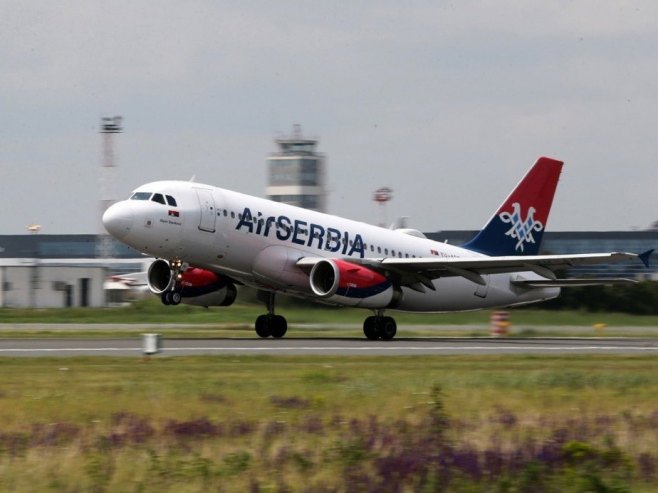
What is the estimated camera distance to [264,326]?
37.5 m

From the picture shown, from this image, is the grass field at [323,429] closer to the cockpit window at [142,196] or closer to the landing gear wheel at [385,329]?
the cockpit window at [142,196]

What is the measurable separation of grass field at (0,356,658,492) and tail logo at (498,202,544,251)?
19847mm

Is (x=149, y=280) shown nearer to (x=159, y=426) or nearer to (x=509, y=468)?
(x=159, y=426)

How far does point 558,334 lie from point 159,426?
103ft

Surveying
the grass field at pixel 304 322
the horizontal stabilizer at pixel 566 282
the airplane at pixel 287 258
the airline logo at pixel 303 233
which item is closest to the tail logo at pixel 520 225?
the horizontal stabilizer at pixel 566 282

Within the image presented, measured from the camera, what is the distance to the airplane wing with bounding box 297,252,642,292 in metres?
35.5

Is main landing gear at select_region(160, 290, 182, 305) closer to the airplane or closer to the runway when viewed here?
the airplane

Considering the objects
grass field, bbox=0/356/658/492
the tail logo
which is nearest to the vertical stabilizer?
the tail logo

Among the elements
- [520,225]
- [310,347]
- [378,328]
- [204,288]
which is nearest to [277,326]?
[204,288]

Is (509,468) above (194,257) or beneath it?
beneath

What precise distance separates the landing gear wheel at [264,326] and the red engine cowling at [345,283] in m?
3.10

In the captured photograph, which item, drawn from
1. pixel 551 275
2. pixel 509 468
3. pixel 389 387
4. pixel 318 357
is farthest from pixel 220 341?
pixel 509 468

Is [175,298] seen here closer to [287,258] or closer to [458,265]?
[287,258]

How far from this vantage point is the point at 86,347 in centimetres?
2923
